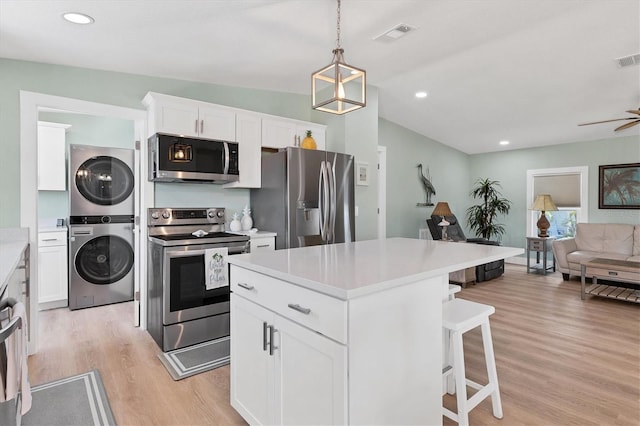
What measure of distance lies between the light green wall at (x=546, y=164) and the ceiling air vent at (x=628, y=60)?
9.40 feet

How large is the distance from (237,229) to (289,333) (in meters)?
2.37

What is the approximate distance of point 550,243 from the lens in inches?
242

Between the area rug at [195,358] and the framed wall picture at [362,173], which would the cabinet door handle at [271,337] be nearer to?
the area rug at [195,358]

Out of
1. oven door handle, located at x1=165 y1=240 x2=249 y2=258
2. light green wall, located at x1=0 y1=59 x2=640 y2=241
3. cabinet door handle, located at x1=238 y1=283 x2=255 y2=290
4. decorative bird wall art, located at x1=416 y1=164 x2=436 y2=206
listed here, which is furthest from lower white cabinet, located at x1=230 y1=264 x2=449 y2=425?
decorative bird wall art, located at x1=416 y1=164 x2=436 y2=206

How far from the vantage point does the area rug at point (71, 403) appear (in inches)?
76.7

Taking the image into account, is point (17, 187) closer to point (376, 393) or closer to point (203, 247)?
point (203, 247)

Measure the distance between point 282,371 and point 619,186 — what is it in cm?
678

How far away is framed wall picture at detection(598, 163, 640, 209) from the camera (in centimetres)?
566

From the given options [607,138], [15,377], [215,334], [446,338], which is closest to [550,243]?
[607,138]

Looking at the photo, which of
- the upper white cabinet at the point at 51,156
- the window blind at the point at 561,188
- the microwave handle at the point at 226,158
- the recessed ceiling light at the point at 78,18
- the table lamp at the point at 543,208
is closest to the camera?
the recessed ceiling light at the point at 78,18

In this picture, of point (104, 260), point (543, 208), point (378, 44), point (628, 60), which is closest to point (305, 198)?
point (378, 44)

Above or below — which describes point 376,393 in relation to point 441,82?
below

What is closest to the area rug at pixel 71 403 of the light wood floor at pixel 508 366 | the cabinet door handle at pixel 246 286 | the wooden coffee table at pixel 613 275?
the light wood floor at pixel 508 366

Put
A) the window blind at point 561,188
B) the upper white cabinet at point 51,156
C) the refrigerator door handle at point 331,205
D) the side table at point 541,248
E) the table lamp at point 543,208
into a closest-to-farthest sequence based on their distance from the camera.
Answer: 1. the refrigerator door handle at point 331,205
2. the upper white cabinet at point 51,156
3. the side table at point 541,248
4. the table lamp at point 543,208
5. the window blind at point 561,188
